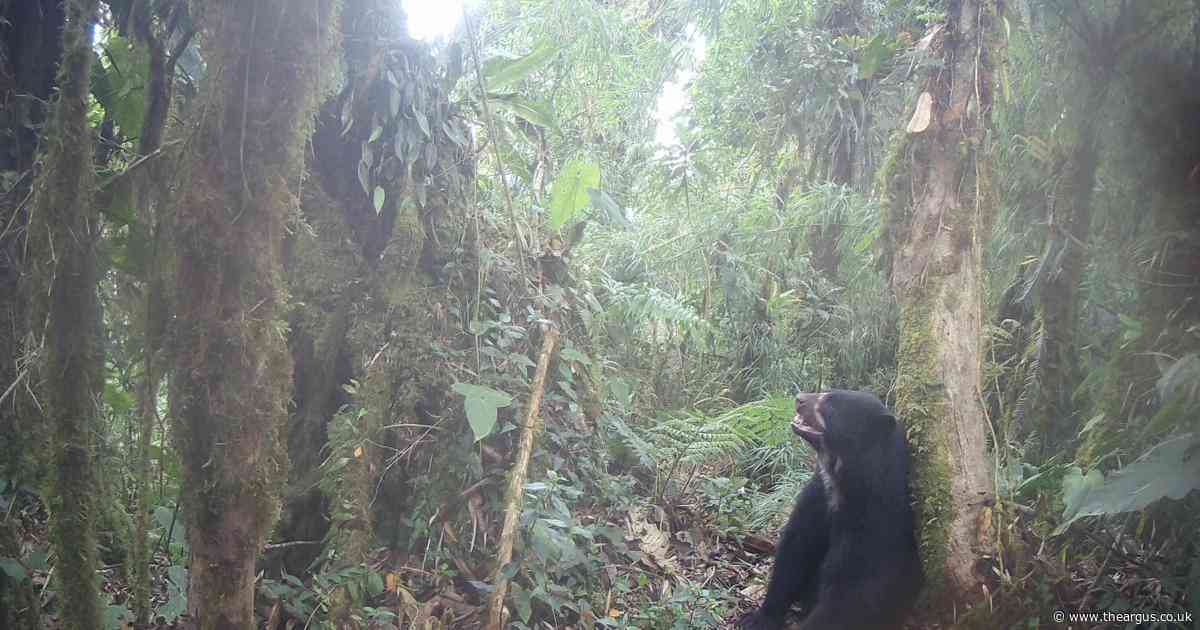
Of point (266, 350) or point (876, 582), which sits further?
point (876, 582)

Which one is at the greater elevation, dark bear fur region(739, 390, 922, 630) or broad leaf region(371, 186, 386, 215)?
broad leaf region(371, 186, 386, 215)

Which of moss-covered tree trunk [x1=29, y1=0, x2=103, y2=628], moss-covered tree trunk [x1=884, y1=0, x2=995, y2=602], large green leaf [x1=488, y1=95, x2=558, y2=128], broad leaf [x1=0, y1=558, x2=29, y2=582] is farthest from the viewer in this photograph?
large green leaf [x1=488, y1=95, x2=558, y2=128]

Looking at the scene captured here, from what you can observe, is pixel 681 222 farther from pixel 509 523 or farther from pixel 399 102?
pixel 509 523

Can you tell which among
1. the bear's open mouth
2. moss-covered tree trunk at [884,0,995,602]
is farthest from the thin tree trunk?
the bear's open mouth

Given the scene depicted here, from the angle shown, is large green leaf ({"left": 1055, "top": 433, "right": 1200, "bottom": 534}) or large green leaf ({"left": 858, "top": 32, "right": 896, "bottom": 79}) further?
large green leaf ({"left": 858, "top": 32, "right": 896, "bottom": 79})

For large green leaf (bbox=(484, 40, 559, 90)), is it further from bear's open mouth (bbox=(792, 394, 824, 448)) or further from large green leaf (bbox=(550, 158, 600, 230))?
bear's open mouth (bbox=(792, 394, 824, 448))

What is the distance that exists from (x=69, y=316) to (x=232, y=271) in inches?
30.4

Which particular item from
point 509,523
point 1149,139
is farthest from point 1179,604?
point 509,523

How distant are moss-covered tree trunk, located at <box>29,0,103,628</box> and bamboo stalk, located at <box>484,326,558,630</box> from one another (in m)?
1.52

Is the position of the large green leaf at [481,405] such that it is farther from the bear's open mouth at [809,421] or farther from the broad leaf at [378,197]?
the bear's open mouth at [809,421]

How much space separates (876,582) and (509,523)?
5.32 feet

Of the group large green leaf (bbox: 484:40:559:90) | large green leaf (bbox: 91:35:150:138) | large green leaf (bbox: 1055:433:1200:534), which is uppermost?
large green leaf (bbox: 484:40:559:90)

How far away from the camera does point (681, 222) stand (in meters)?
8.51

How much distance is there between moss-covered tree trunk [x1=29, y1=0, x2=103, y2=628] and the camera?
9.52ft
